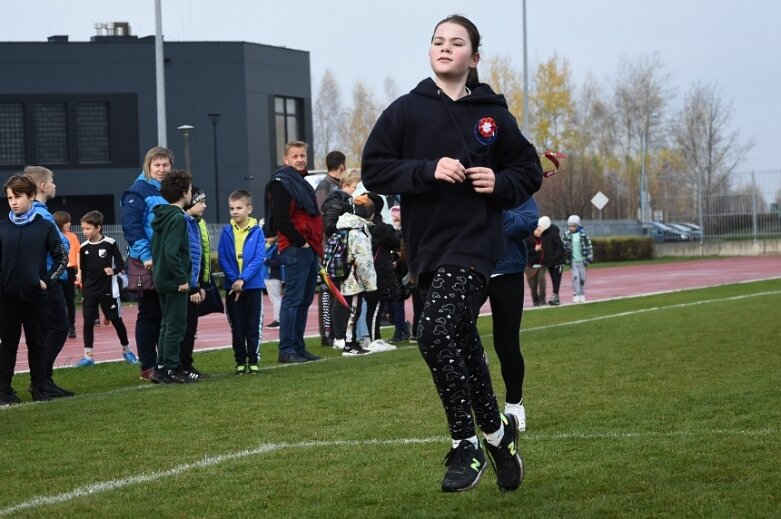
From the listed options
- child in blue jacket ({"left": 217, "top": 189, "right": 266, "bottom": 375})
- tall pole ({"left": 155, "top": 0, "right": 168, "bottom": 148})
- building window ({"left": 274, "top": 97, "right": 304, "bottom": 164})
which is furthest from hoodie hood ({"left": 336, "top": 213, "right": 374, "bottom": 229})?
building window ({"left": 274, "top": 97, "right": 304, "bottom": 164})

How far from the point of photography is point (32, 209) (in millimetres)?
10797

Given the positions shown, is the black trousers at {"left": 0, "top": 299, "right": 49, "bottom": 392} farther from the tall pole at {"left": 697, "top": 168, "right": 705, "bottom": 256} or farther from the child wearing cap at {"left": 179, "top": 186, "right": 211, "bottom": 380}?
the tall pole at {"left": 697, "top": 168, "right": 705, "bottom": 256}

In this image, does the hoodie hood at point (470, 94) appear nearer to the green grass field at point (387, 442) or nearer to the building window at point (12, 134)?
the green grass field at point (387, 442)

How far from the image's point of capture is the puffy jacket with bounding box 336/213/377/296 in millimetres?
14602

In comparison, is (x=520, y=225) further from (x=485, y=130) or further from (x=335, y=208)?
(x=335, y=208)

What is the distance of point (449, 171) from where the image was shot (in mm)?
5348

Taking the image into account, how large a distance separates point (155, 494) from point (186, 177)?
18.6 feet

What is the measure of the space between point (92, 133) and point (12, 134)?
314cm

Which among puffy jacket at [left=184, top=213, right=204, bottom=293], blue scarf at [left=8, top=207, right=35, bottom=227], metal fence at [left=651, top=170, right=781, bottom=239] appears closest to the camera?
blue scarf at [left=8, top=207, right=35, bottom=227]

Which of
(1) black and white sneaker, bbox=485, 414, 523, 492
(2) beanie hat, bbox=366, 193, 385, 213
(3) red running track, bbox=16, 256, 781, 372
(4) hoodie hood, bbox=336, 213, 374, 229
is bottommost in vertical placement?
(3) red running track, bbox=16, 256, 781, 372

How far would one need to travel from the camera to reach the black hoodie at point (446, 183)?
218 inches

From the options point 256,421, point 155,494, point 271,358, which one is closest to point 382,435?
point 256,421

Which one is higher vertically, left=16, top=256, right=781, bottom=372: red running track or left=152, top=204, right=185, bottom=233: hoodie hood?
left=152, top=204, right=185, bottom=233: hoodie hood

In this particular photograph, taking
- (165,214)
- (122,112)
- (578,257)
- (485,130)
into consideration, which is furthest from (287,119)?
(485,130)
